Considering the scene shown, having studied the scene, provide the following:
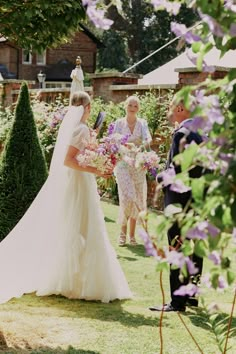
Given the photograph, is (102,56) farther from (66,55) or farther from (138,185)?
(138,185)

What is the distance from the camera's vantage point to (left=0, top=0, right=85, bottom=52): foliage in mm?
5234

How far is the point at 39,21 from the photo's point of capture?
5.58m

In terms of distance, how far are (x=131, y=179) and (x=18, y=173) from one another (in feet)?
6.43

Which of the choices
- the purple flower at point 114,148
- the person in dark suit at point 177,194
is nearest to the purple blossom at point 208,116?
the person in dark suit at point 177,194

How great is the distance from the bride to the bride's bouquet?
0.32 ft

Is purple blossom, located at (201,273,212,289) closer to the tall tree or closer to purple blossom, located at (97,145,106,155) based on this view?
purple blossom, located at (97,145,106,155)

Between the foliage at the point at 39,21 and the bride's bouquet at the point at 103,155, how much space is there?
3.66 ft

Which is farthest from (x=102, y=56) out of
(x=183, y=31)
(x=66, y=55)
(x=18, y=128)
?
(x=183, y=31)

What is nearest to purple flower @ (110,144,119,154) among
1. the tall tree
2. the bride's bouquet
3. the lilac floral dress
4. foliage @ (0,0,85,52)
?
the bride's bouquet

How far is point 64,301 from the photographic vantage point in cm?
678

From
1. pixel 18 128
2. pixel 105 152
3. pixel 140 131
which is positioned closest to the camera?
pixel 105 152

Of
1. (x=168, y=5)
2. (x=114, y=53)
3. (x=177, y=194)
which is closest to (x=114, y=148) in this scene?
(x=177, y=194)

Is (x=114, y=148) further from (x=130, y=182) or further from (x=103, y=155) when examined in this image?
(x=130, y=182)

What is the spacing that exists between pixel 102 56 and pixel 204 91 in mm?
57933
